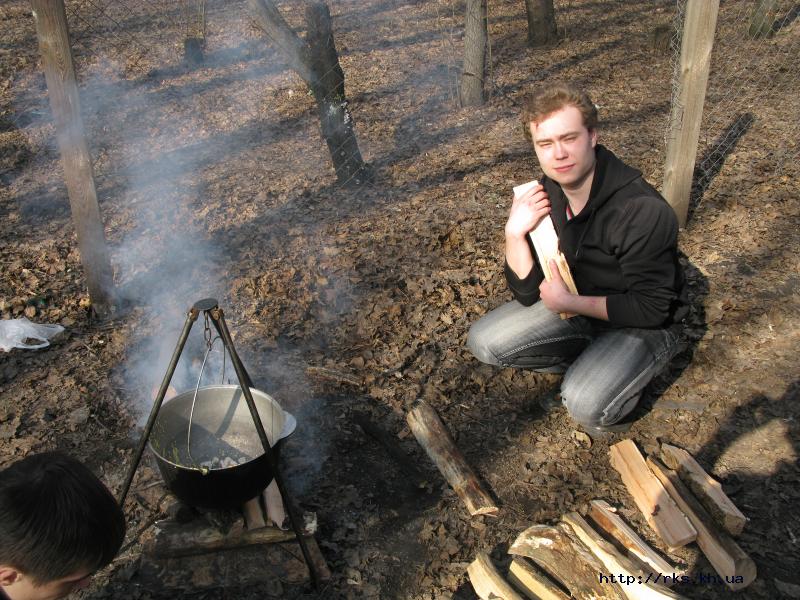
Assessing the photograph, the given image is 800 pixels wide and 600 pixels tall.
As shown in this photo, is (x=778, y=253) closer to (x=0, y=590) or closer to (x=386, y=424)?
(x=386, y=424)

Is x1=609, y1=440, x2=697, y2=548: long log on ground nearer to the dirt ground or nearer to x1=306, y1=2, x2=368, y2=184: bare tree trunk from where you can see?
the dirt ground

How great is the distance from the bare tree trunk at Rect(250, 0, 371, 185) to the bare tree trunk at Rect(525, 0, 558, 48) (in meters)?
5.29

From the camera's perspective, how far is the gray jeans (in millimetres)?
3301

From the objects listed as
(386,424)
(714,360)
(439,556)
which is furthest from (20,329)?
(714,360)

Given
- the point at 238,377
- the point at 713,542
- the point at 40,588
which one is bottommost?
the point at 713,542

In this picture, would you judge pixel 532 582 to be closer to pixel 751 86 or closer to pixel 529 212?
pixel 529 212

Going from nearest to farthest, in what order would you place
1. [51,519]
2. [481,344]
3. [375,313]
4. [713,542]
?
[51,519] < [713,542] < [481,344] < [375,313]

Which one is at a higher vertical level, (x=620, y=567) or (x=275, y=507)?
(x=275, y=507)

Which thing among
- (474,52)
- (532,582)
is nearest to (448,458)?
(532,582)

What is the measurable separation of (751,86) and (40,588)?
8501mm

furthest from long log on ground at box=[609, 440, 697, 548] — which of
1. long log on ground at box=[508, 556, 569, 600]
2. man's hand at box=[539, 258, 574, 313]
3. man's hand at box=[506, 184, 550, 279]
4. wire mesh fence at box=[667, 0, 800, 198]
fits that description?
wire mesh fence at box=[667, 0, 800, 198]

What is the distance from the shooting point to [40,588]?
1.92m

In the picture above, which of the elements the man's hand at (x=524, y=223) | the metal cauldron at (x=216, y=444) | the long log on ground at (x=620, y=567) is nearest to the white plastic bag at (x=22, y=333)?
the metal cauldron at (x=216, y=444)

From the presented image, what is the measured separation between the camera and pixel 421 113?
8188 mm
